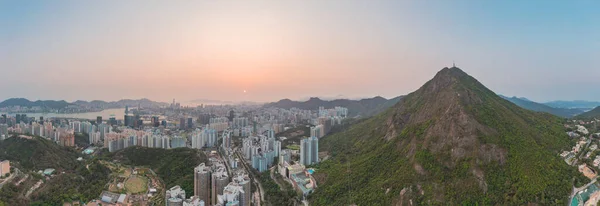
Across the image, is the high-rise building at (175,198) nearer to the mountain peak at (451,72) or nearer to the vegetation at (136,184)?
the vegetation at (136,184)

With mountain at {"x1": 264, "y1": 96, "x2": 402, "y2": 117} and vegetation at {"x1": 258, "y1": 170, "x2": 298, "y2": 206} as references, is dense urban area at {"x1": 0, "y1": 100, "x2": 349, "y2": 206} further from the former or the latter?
mountain at {"x1": 264, "y1": 96, "x2": 402, "y2": 117}

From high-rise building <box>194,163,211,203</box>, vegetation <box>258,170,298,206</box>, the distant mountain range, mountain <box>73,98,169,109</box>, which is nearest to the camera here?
high-rise building <box>194,163,211,203</box>

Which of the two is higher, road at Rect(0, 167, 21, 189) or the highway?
road at Rect(0, 167, 21, 189)

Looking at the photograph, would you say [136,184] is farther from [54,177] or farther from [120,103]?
[120,103]

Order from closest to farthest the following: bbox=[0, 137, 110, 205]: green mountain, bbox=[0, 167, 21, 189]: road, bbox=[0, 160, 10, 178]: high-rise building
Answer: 1. bbox=[0, 137, 110, 205]: green mountain
2. bbox=[0, 167, 21, 189]: road
3. bbox=[0, 160, 10, 178]: high-rise building

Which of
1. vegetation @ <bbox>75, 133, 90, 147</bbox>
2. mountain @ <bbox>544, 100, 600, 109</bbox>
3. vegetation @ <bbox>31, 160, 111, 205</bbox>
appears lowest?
vegetation @ <bbox>31, 160, 111, 205</bbox>

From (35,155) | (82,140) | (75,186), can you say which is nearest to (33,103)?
Answer: (82,140)

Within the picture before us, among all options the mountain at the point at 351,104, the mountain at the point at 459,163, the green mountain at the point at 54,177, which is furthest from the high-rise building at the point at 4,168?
the mountain at the point at 351,104

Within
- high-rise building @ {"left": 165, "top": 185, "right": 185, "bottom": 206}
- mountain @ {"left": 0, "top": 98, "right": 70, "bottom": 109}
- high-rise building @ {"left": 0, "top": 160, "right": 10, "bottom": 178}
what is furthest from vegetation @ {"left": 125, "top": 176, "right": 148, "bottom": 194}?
mountain @ {"left": 0, "top": 98, "right": 70, "bottom": 109}
